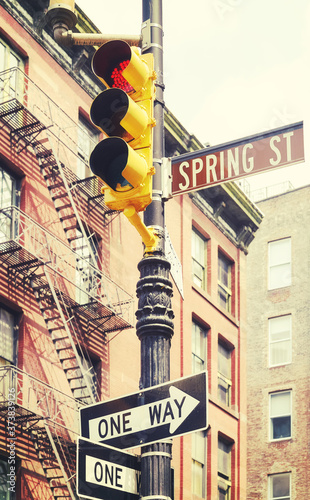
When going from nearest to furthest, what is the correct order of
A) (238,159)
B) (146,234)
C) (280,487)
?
(146,234)
(238,159)
(280,487)

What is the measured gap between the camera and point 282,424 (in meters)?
46.5

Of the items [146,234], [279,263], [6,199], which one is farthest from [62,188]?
[279,263]

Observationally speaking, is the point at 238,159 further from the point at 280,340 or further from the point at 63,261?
the point at 280,340

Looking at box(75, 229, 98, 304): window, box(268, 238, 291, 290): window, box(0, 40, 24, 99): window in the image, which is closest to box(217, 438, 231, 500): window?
box(75, 229, 98, 304): window

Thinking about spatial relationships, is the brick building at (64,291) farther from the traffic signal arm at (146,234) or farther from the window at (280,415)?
the window at (280,415)

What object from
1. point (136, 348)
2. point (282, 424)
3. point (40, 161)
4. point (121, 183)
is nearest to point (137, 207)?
point (121, 183)

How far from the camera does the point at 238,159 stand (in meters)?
9.21

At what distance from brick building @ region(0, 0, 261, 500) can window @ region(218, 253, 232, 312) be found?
5.25 ft

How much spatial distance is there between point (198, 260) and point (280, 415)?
1575 cm

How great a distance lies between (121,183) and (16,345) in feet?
49.4

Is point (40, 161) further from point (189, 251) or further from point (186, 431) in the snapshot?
point (186, 431)

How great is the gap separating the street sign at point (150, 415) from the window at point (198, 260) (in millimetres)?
25163

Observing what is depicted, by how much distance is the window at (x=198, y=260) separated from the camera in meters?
33.6

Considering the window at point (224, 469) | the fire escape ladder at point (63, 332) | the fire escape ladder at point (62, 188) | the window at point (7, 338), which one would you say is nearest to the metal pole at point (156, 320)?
the fire escape ladder at point (63, 332)
